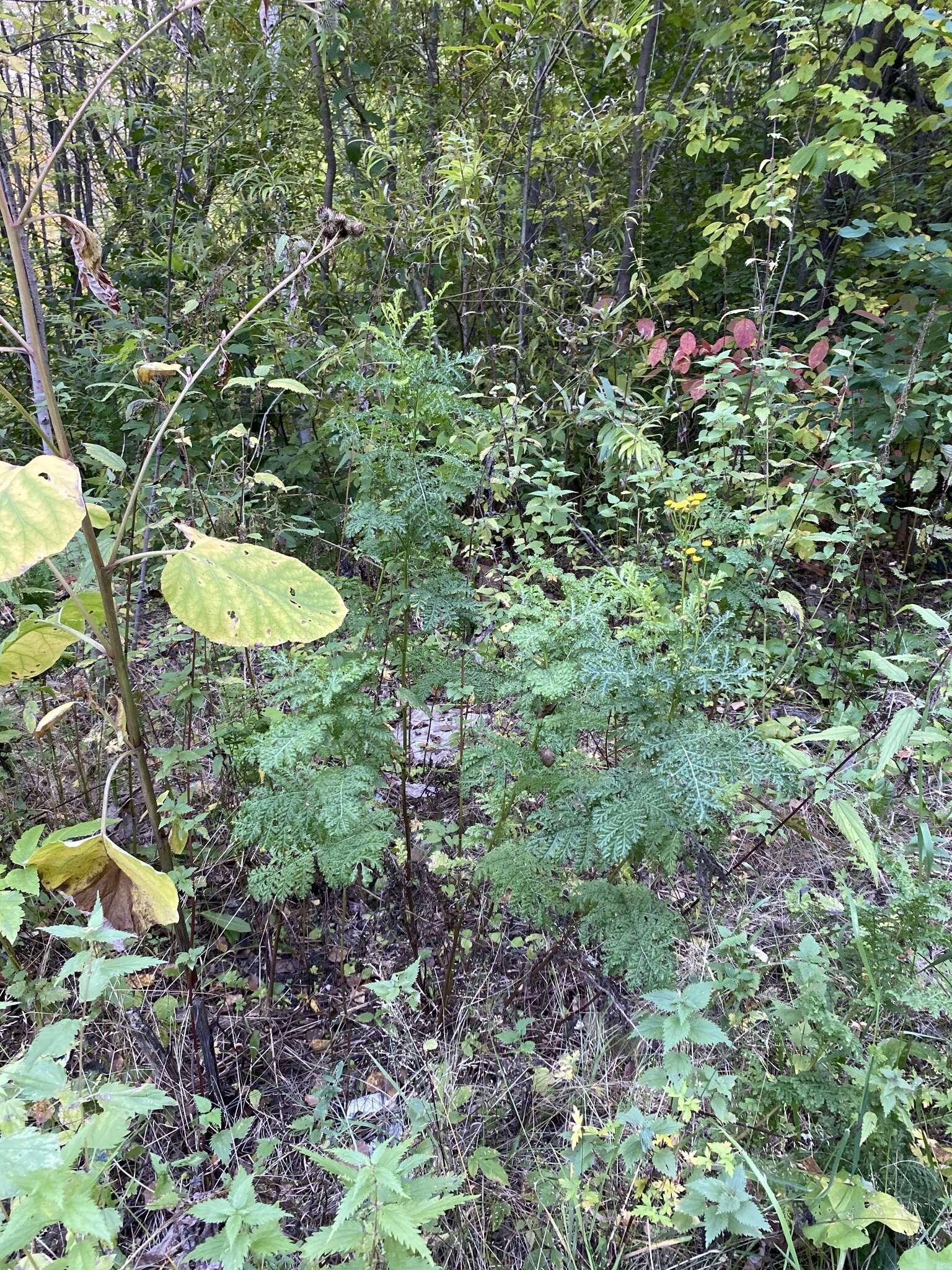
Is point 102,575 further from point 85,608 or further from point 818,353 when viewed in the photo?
point 818,353

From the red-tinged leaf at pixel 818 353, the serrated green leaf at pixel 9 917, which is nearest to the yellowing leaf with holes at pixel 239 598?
the serrated green leaf at pixel 9 917

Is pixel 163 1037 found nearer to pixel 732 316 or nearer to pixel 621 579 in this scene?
pixel 621 579

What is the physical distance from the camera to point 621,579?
1552 mm

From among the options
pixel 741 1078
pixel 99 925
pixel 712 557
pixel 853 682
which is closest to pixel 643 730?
pixel 741 1078

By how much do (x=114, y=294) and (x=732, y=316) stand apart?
3699 mm

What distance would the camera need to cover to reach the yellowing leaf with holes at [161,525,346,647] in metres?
1.15

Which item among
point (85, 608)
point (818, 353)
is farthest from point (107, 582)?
A: point (818, 353)

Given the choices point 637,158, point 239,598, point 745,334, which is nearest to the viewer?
point 239,598

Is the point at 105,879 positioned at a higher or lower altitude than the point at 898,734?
lower

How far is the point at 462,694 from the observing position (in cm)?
→ 165

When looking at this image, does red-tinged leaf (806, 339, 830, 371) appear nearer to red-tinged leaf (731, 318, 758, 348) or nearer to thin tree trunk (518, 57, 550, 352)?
red-tinged leaf (731, 318, 758, 348)

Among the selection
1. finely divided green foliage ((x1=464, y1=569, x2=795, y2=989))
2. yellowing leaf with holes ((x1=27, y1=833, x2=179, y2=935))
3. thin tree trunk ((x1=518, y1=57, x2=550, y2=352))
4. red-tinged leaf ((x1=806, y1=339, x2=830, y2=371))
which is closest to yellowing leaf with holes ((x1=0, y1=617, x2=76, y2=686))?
yellowing leaf with holes ((x1=27, y1=833, x2=179, y2=935))

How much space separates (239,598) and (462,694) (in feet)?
2.07

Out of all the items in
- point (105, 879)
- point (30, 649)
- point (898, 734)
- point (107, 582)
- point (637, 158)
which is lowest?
point (105, 879)
